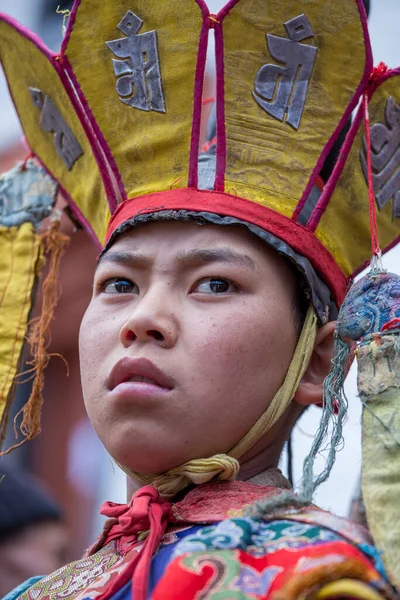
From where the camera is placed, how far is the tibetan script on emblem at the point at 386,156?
182 cm

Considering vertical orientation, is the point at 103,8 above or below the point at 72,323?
above

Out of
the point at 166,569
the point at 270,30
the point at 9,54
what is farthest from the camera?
the point at 9,54

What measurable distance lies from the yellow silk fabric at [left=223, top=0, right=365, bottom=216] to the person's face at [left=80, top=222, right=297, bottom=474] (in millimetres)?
149

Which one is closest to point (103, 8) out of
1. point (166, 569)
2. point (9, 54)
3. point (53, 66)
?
point (53, 66)

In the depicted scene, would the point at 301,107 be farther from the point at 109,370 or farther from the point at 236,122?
the point at 109,370

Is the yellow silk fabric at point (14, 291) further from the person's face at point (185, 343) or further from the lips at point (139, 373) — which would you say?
the lips at point (139, 373)

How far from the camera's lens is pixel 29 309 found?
85.4 inches

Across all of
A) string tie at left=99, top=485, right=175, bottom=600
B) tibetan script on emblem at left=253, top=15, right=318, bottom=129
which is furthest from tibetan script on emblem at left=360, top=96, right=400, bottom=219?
string tie at left=99, top=485, right=175, bottom=600

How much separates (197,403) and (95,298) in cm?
36

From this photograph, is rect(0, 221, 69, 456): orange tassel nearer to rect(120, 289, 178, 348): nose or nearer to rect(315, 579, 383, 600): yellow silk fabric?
rect(120, 289, 178, 348): nose

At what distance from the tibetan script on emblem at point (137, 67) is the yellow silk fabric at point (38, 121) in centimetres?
18

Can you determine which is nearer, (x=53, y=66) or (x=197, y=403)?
(x=197, y=403)

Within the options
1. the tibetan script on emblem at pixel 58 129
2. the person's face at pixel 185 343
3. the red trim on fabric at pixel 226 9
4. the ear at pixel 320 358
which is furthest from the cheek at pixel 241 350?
the tibetan script on emblem at pixel 58 129

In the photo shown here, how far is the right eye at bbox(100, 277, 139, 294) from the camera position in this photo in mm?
1736
